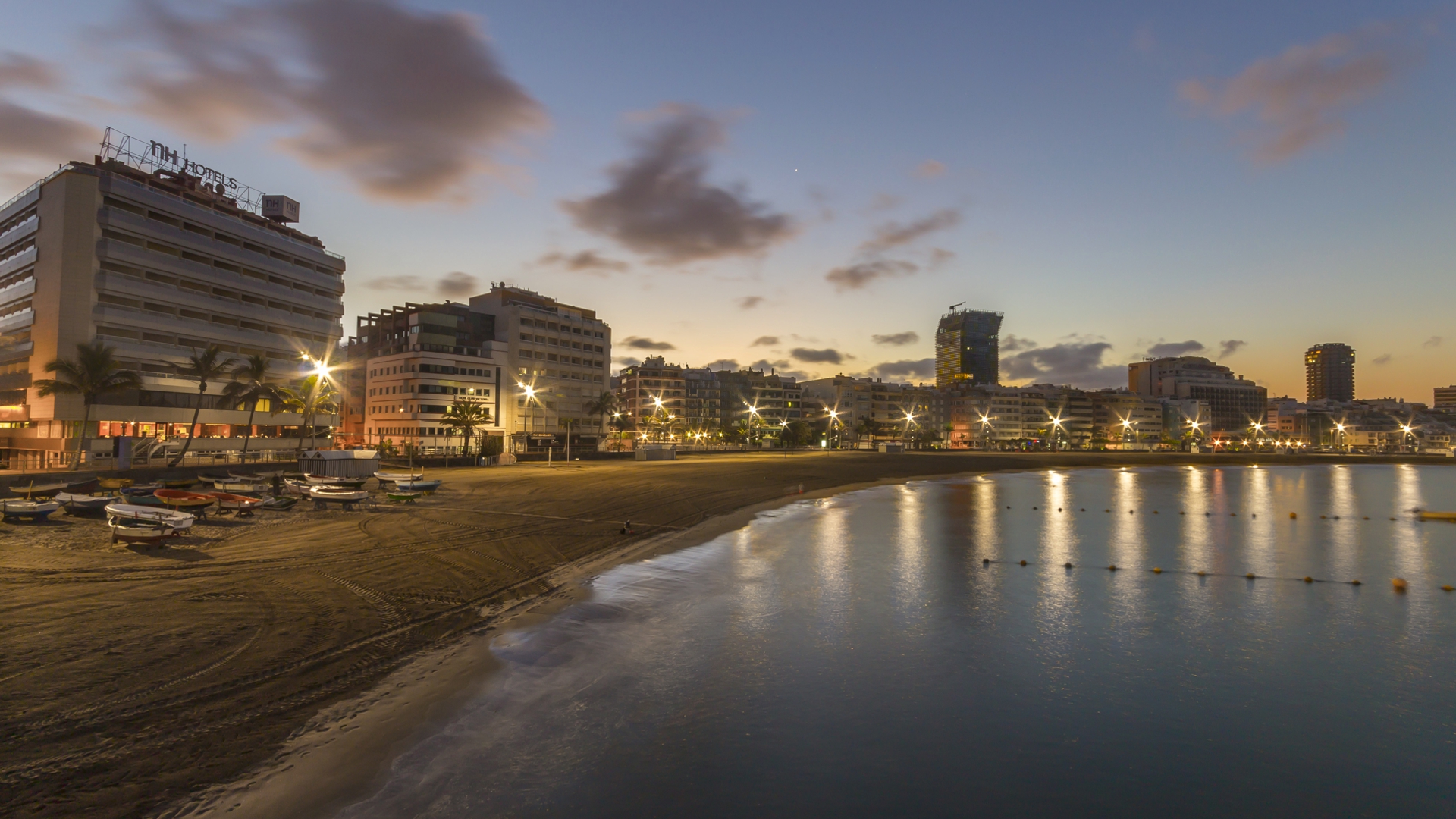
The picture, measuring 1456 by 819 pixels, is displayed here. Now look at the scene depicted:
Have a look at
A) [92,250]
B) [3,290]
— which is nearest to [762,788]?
[92,250]

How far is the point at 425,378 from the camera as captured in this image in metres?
110

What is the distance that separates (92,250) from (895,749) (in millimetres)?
91662

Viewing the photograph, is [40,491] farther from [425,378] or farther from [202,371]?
[425,378]

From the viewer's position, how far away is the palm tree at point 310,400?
77.2 m

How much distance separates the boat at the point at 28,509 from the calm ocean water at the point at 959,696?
83.2 feet

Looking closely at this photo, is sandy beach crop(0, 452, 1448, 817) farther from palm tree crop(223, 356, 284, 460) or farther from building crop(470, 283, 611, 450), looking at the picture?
building crop(470, 283, 611, 450)

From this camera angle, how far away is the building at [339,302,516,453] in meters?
110

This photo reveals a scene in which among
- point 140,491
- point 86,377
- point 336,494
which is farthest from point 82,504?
point 86,377

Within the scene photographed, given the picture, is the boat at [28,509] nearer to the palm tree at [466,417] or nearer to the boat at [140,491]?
the boat at [140,491]

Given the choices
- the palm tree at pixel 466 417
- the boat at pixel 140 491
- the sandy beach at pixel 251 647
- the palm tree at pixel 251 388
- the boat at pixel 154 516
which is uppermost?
the palm tree at pixel 251 388

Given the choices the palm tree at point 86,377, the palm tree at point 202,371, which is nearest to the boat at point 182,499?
the palm tree at point 202,371

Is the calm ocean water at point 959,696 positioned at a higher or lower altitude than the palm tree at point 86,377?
lower

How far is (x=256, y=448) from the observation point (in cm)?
7956

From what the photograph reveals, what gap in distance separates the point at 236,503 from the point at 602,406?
97.7m
